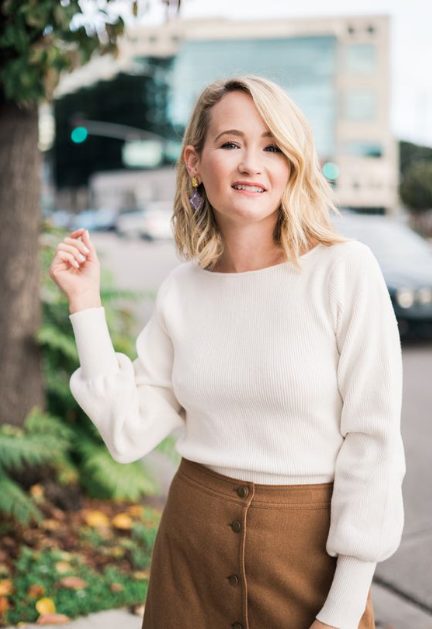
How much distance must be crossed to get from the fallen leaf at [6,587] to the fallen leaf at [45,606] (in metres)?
0.18

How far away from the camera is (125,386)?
1989 mm

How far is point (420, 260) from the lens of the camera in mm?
11461

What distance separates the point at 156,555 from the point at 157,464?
3714 mm

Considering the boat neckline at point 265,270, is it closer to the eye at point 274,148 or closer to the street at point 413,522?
the eye at point 274,148

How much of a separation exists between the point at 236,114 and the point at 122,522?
2923mm

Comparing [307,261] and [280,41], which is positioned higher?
[280,41]

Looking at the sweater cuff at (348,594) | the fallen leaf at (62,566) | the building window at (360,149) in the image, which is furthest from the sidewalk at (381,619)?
the building window at (360,149)

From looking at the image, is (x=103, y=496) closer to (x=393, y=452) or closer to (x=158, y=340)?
(x=158, y=340)

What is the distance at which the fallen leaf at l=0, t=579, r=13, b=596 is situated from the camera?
3494 millimetres

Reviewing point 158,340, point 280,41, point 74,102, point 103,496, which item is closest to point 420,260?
point 103,496

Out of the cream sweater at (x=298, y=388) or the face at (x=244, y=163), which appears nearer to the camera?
the cream sweater at (x=298, y=388)

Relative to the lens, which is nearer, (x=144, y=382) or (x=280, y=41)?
(x=144, y=382)

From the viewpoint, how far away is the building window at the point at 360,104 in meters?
89.3

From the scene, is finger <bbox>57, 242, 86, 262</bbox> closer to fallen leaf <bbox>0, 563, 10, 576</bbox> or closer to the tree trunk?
fallen leaf <bbox>0, 563, 10, 576</bbox>
